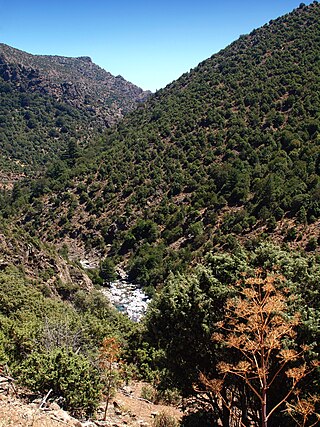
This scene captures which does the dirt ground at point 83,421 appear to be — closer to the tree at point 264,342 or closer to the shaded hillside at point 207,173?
the tree at point 264,342

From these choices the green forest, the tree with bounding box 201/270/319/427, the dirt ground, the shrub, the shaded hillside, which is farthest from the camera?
the shaded hillside

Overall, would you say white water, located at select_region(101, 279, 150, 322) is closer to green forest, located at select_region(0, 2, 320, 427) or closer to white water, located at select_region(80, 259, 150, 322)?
white water, located at select_region(80, 259, 150, 322)

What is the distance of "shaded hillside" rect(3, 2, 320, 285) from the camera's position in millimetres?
47844

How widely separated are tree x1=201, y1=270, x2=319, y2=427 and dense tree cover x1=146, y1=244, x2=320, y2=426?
33 cm

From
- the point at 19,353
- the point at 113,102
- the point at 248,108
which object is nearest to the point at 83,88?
the point at 113,102

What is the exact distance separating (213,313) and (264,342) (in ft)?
11.2

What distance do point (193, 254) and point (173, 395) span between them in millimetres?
32195

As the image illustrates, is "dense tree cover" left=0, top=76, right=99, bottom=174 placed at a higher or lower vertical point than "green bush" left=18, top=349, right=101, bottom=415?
higher

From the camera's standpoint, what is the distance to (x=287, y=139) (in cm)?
5641

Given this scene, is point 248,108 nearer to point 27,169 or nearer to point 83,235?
point 83,235

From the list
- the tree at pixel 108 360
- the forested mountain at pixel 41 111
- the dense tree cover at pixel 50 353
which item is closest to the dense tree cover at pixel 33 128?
the forested mountain at pixel 41 111

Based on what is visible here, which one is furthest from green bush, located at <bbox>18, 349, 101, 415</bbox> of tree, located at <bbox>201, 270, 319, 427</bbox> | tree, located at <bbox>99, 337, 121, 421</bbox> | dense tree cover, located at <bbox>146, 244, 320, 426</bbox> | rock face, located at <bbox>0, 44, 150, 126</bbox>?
rock face, located at <bbox>0, 44, 150, 126</bbox>

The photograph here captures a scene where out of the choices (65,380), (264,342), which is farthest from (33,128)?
(264,342)

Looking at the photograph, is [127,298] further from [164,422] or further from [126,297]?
[164,422]
